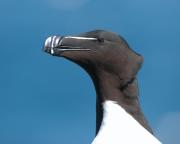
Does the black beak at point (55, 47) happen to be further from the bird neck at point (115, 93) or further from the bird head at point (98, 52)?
the bird neck at point (115, 93)

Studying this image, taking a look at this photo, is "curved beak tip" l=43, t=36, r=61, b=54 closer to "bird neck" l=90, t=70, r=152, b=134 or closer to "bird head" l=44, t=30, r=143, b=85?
"bird head" l=44, t=30, r=143, b=85

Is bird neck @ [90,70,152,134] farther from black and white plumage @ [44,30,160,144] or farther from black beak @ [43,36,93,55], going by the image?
black beak @ [43,36,93,55]

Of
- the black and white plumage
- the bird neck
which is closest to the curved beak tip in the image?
the black and white plumage

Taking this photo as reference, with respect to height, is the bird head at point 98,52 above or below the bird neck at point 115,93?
above

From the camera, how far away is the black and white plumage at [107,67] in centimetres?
934

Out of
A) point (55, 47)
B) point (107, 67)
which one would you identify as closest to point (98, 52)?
point (107, 67)

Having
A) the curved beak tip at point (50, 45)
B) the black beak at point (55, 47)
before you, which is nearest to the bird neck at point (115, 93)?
the black beak at point (55, 47)

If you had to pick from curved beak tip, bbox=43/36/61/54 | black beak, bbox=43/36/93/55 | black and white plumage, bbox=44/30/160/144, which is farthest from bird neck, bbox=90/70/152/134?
curved beak tip, bbox=43/36/61/54

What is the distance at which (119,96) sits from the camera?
945 centimetres

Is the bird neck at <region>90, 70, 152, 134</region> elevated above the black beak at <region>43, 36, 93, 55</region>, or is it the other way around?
the black beak at <region>43, 36, 93, 55</region>

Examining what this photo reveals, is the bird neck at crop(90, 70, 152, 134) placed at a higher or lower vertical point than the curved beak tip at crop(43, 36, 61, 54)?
lower

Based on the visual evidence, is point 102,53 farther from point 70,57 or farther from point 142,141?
point 142,141

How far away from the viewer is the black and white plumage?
9.34 metres

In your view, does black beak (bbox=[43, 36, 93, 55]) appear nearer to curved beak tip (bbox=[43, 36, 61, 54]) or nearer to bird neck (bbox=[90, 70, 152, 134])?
curved beak tip (bbox=[43, 36, 61, 54])
